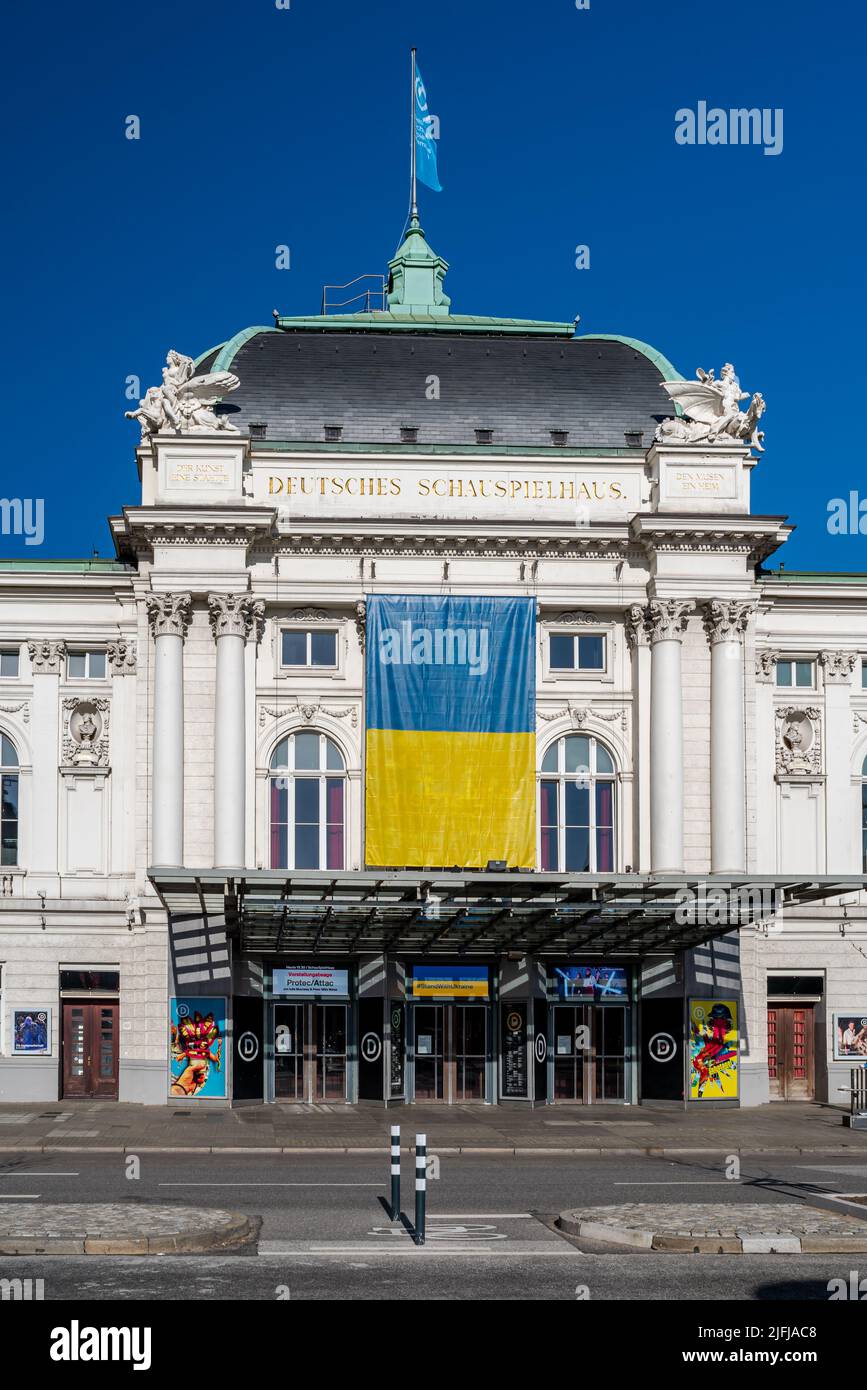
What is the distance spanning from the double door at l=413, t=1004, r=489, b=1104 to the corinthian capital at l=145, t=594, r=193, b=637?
1249 centimetres

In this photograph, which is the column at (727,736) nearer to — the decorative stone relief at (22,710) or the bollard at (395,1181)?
the decorative stone relief at (22,710)

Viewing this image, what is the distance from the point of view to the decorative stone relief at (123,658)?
5322cm

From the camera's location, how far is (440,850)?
51.1 metres

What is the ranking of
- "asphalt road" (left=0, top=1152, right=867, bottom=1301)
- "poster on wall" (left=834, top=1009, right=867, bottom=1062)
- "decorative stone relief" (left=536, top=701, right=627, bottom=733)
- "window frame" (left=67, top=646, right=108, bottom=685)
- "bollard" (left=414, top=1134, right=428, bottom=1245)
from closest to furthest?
"asphalt road" (left=0, top=1152, right=867, bottom=1301), "bollard" (left=414, top=1134, right=428, bottom=1245), "decorative stone relief" (left=536, top=701, right=627, bottom=733), "poster on wall" (left=834, top=1009, right=867, bottom=1062), "window frame" (left=67, top=646, right=108, bottom=685)

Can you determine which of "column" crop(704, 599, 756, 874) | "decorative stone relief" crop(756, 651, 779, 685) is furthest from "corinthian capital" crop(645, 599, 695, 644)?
"decorative stone relief" crop(756, 651, 779, 685)

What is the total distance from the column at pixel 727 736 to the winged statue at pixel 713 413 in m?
4.92

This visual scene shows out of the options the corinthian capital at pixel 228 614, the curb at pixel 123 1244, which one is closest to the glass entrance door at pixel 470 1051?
the corinthian capital at pixel 228 614

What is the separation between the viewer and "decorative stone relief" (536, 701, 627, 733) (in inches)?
2079

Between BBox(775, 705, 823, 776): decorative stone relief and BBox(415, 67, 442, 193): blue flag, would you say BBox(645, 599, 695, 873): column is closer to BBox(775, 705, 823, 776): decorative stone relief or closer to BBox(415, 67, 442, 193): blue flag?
BBox(775, 705, 823, 776): decorative stone relief

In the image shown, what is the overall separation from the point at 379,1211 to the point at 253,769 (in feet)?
90.7

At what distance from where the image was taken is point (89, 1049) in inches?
2057
